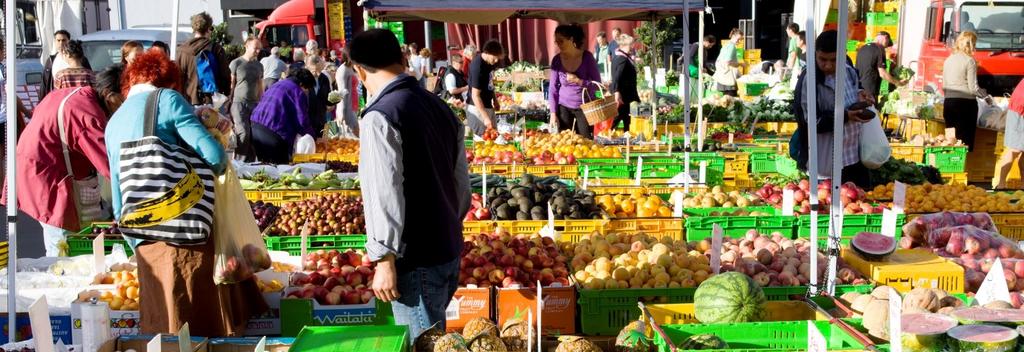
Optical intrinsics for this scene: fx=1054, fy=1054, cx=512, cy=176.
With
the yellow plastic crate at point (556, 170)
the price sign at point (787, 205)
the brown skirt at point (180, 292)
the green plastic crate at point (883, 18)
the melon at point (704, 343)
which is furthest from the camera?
the green plastic crate at point (883, 18)

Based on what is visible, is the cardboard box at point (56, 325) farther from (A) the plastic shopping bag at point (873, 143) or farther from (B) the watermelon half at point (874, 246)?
(A) the plastic shopping bag at point (873, 143)

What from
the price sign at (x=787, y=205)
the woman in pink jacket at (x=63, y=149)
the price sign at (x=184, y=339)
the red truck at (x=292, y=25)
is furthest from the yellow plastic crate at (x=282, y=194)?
the red truck at (x=292, y=25)

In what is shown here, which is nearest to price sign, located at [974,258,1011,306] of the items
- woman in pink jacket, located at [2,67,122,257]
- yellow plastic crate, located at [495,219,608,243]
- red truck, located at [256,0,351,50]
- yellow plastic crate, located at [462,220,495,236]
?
yellow plastic crate, located at [495,219,608,243]

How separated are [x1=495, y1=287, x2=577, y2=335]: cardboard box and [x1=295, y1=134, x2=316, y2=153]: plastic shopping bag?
5192 mm

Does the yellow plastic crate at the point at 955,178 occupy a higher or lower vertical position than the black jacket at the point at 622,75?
lower

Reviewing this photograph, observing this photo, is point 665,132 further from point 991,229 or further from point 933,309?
point 933,309

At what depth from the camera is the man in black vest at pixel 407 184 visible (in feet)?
11.7

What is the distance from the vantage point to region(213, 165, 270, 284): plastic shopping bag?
174 inches

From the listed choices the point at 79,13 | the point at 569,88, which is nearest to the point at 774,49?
the point at 79,13

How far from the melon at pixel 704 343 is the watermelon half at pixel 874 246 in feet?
5.67

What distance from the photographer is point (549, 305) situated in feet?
16.3

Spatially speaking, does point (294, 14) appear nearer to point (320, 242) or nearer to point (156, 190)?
point (320, 242)

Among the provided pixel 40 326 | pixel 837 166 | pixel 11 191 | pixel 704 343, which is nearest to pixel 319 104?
pixel 11 191

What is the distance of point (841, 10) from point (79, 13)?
64.2 ft
